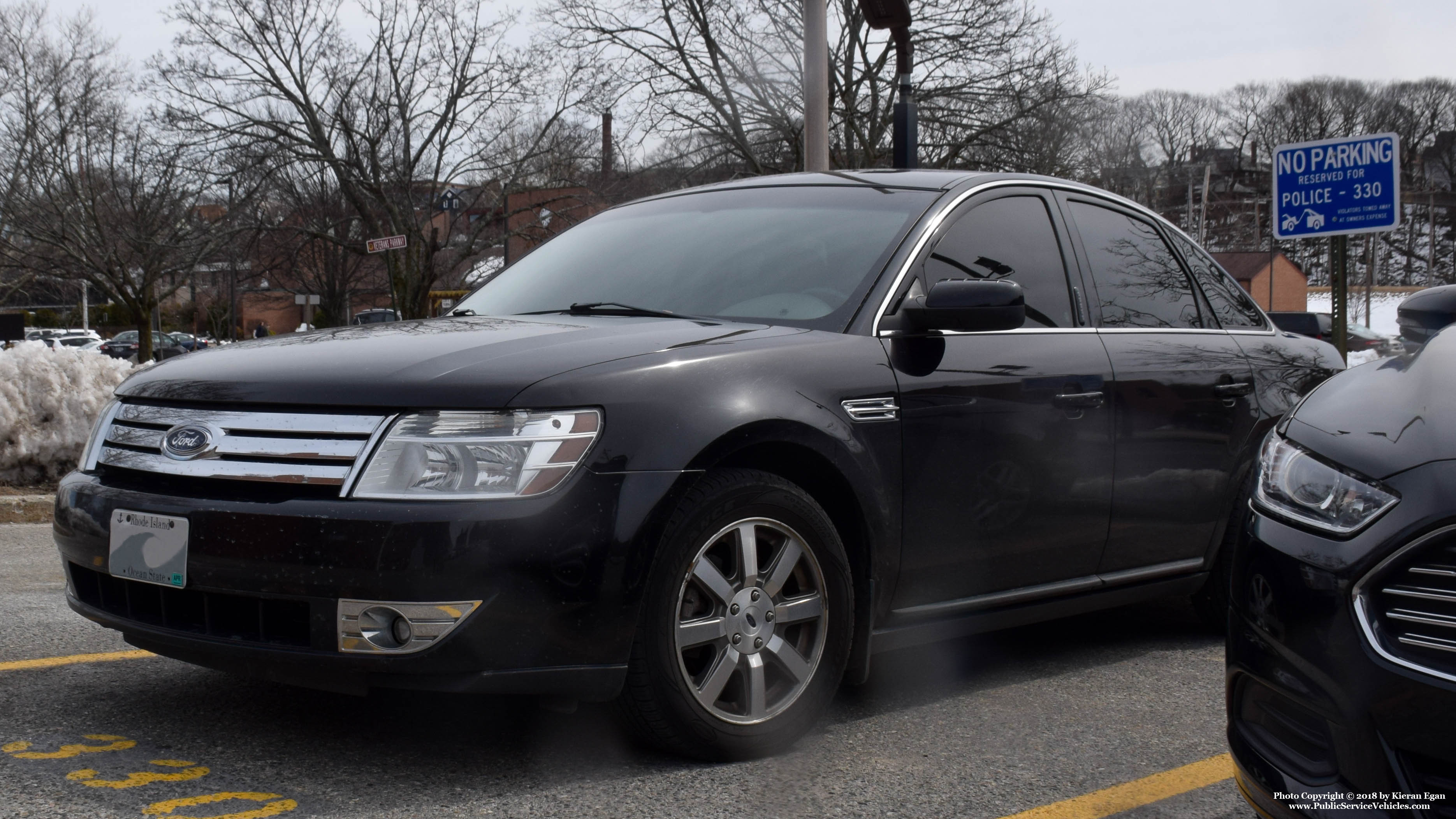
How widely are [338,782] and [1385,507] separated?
2.22 metres

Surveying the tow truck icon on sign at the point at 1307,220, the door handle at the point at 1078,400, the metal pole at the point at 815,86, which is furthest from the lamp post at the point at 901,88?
the door handle at the point at 1078,400

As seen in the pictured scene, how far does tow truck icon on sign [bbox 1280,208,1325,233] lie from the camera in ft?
42.4

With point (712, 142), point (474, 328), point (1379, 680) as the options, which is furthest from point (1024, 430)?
point (712, 142)

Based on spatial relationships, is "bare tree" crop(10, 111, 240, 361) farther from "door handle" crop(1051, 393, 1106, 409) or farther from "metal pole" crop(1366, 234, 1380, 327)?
"metal pole" crop(1366, 234, 1380, 327)

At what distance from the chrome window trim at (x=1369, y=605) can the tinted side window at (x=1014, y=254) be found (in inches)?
77.5

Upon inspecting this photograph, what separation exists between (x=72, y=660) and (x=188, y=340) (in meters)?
67.9

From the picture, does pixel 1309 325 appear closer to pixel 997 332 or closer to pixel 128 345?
pixel 997 332

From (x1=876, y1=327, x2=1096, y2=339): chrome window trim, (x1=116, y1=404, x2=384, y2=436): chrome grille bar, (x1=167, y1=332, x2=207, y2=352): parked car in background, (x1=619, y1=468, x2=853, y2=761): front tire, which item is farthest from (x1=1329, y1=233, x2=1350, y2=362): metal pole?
(x1=167, y1=332, x2=207, y2=352): parked car in background

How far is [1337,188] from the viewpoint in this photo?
42.2ft

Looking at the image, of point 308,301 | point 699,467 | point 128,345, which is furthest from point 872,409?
point 128,345

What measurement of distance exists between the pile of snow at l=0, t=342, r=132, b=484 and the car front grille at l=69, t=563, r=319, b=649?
5963 millimetres

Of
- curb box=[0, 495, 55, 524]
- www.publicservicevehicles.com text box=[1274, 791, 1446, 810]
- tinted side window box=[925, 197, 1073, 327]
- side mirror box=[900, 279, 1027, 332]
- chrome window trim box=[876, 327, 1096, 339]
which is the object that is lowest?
curb box=[0, 495, 55, 524]

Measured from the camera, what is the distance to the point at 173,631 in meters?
3.17

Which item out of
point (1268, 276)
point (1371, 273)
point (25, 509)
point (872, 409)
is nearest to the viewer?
point (872, 409)
